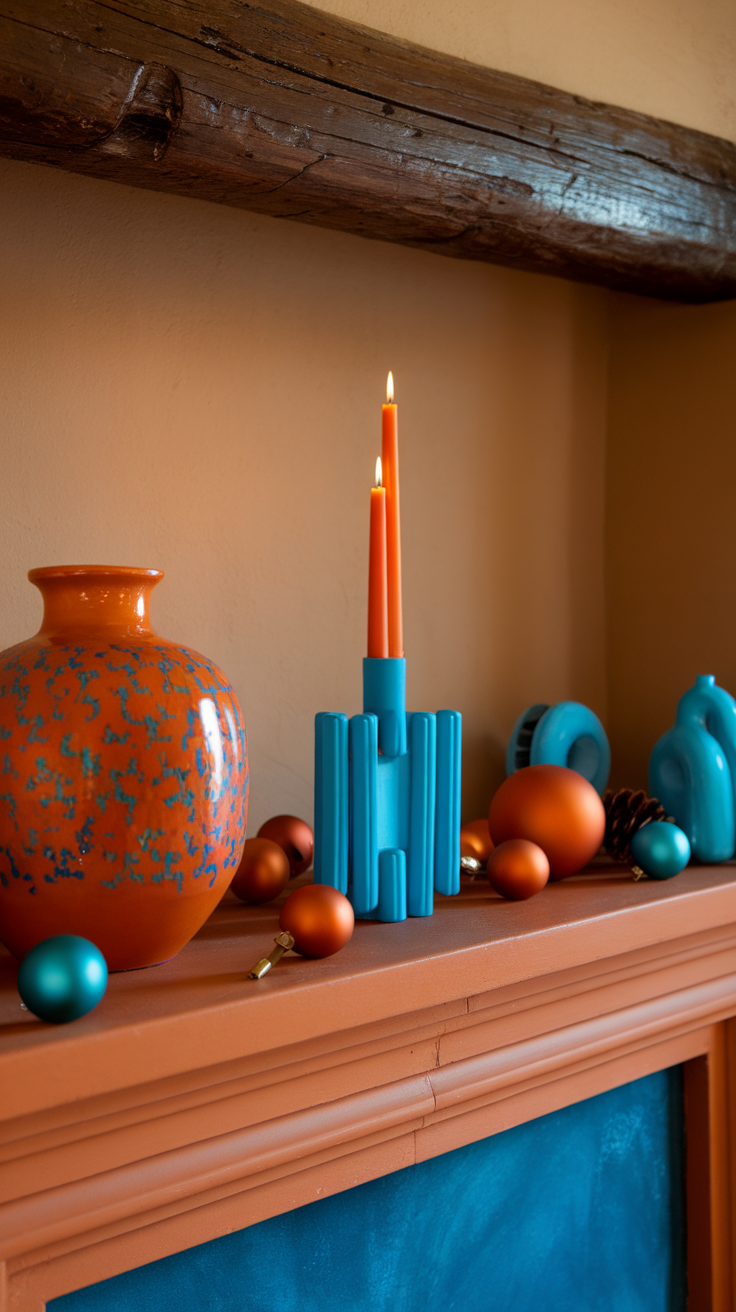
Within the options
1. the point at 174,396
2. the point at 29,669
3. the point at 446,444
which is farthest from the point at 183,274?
the point at 29,669

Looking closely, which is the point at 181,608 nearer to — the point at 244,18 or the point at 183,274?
the point at 183,274

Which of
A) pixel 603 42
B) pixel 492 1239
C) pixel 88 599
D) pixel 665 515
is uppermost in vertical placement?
pixel 603 42

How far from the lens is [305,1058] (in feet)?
2.08

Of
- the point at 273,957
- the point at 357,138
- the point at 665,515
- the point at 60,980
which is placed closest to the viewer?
the point at 60,980

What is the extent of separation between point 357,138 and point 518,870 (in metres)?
0.59

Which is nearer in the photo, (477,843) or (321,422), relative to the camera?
(477,843)

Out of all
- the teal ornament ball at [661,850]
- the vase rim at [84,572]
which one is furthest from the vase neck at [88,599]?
the teal ornament ball at [661,850]

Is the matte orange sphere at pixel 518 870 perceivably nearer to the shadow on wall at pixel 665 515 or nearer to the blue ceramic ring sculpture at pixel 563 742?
the blue ceramic ring sculpture at pixel 563 742

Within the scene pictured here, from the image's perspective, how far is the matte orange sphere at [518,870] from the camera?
31.0 inches

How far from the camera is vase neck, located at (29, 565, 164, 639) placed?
630 millimetres

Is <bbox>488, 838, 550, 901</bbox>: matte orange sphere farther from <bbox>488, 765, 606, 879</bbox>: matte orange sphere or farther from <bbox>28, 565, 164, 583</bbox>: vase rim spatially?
<bbox>28, 565, 164, 583</bbox>: vase rim

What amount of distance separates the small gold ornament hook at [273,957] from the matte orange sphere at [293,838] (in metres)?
0.22

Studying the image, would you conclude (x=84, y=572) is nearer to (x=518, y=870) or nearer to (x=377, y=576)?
(x=377, y=576)

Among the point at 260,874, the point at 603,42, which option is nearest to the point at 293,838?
the point at 260,874
